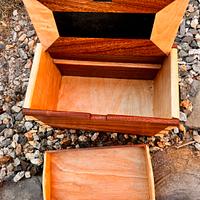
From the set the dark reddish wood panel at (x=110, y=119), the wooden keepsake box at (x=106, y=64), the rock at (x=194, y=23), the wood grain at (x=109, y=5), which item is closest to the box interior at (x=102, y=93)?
the wooden keepsake box at (x=106, y=64)

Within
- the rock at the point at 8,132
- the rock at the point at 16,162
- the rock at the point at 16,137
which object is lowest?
the rock at the point at 16,162

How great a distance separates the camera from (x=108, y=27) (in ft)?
2.73

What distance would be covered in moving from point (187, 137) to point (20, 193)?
1.91ft

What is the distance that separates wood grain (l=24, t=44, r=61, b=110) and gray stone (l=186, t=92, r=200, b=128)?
46cm

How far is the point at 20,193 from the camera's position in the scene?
1.06 meters

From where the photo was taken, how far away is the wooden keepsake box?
30.5 inches

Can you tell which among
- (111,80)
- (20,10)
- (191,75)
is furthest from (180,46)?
(20,10)

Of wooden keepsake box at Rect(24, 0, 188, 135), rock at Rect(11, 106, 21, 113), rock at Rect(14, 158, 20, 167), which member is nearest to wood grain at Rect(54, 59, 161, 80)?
wooden keepsake box at Rect(24, 0, 188, 135)

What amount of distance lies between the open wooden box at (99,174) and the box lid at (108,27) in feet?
0.94

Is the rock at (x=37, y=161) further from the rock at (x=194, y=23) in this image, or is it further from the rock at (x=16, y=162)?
the rock at (x=194, y=23)

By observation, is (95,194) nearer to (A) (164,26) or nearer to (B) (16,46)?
(A) (164,26)

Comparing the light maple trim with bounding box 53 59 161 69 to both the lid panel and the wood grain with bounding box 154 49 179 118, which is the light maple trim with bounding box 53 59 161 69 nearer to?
the wood grain with bounding box 154 49 179 118

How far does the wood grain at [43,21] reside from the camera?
2.52 feet

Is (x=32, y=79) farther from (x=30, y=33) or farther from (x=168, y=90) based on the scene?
(x=30, y=33)
